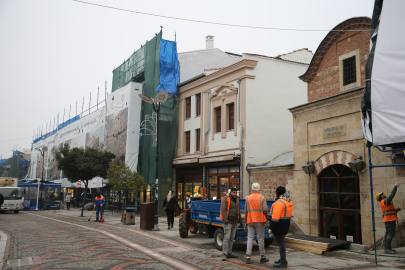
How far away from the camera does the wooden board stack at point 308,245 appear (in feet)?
35.1

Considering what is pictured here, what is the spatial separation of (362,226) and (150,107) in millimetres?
20463

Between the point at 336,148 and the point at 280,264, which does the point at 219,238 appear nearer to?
the point at 280,264

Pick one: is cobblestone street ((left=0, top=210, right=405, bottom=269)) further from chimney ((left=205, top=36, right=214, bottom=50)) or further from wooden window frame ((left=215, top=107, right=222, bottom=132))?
chimney ((left=205, top=36, right=214, bottom=50))

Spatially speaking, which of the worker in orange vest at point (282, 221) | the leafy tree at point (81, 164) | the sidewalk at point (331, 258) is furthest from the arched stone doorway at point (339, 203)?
the leafy tree at point (81, 164)

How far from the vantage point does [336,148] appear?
13320 millimetres

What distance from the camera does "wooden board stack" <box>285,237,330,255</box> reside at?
10.7 metres

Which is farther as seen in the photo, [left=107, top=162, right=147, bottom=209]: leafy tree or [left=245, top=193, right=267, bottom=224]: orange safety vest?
[left=107, top=162, right=147, bottom=209]: leafy tree

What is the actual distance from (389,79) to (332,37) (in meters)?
6.42

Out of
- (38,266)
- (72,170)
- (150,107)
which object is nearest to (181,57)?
(150,107)

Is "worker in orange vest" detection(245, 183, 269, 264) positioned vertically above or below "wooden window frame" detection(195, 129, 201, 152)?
below

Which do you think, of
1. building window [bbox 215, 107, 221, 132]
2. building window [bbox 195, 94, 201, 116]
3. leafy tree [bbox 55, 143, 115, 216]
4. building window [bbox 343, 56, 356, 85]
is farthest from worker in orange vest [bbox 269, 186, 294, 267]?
leafy tree [bbox 55, 143, 115, 216]

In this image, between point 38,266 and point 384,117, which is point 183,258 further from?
point 384,117

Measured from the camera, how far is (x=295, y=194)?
15180 millimetres

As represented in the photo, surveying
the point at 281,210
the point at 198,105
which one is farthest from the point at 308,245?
the point at 198,105
